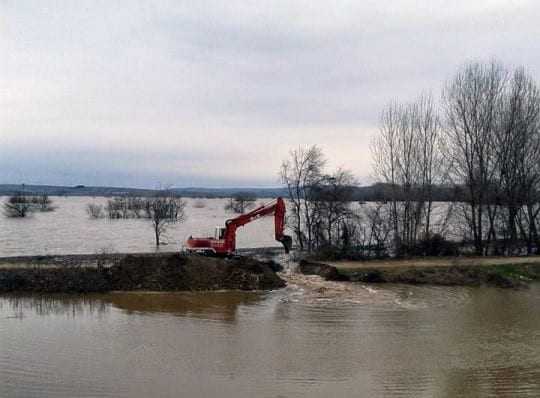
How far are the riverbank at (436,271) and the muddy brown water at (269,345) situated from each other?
133 inches

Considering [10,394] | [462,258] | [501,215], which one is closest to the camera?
[10,394]

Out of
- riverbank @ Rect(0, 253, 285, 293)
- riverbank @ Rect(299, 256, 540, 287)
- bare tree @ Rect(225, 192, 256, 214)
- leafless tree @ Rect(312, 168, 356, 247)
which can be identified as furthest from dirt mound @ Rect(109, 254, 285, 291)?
bare tree @ Rect(225, 192, 256, 214)

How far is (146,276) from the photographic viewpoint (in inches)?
864

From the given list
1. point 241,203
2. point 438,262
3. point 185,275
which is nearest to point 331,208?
point 438,262

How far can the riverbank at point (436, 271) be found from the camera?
2436cm

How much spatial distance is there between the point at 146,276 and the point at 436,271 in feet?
43.7

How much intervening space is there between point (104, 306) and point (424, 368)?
37.3 ft

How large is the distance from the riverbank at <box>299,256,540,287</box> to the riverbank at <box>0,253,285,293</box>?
371 cm

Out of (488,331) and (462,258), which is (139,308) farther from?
(462,258)

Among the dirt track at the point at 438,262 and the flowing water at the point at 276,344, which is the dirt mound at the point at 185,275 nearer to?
the flowing water at the point at 276,344

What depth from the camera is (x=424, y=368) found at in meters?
11.7

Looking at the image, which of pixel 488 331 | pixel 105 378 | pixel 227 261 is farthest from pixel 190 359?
pixel 227 261

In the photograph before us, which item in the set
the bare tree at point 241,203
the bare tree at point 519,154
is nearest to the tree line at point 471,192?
the bare tree at point 519,154

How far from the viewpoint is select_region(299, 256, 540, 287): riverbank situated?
79.9 ft
